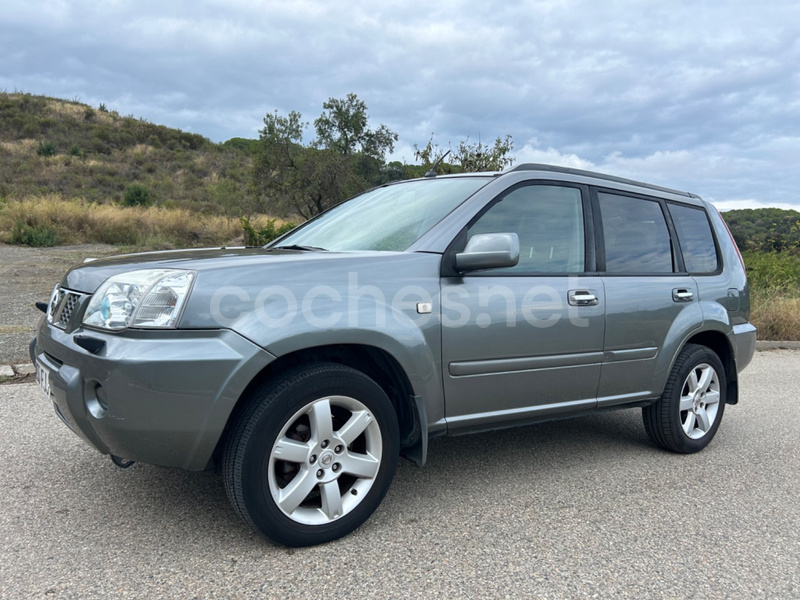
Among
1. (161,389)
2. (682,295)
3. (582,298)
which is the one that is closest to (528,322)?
(582,298)

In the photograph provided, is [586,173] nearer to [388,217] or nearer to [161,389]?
[388,217]

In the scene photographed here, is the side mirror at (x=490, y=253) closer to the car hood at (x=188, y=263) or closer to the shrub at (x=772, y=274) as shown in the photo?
the car hood at (x=188, y=263)

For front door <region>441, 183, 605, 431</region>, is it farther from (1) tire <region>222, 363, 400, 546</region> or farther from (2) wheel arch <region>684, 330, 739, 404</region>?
(2) wheel arch <region>684, 330, 739, 404</region>

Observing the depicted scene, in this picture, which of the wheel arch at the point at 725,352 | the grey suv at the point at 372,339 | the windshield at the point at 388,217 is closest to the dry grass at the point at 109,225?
the windshield at the point at 388,217

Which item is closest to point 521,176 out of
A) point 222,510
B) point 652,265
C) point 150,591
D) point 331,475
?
point 652,265

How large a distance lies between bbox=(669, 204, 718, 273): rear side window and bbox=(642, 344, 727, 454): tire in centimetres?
57

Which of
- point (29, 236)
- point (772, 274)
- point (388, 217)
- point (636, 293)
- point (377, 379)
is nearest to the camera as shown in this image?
point (377, 379)

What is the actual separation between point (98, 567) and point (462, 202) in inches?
88.7

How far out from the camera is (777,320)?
31.2 ft

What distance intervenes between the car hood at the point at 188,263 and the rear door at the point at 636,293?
56.8 inches

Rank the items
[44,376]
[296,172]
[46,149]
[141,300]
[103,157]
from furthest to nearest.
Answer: [103,157]
[46,149]
[296,172]
[44,376]
[141,300]

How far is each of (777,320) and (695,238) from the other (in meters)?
6.47

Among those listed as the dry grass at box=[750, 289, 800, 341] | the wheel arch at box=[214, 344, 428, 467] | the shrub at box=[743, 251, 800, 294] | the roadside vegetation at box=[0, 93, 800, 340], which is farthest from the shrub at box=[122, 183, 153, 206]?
the wheel arch at box=[214, 344, 428, 467]

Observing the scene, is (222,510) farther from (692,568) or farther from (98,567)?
(692,568)
